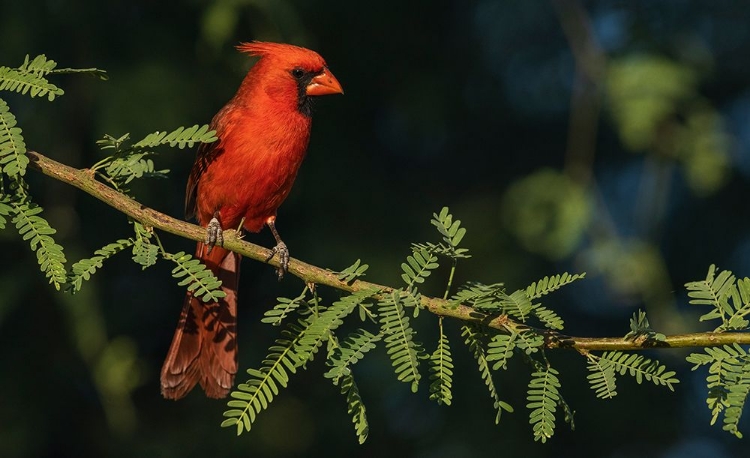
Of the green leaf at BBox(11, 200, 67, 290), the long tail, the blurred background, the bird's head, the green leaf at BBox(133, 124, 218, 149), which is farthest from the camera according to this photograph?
the blurred background

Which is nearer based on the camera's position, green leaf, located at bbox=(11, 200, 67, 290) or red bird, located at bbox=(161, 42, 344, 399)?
green leaf, located at bbox=(11, 200, 67, 290)

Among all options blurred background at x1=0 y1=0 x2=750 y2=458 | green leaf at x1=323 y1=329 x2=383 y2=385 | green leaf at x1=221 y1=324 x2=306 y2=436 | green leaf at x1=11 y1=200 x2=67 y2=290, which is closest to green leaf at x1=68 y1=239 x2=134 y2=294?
green leaf at x1=11 y1=200 x2=67 y2=290

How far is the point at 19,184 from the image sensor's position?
192cm

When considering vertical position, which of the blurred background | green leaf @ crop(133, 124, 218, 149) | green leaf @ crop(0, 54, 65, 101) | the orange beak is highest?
green leaf @ crop(0, 54, 65, 101)

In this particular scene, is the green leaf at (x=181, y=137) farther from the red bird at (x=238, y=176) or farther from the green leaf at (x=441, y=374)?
the red bird at (x=238, y=176)

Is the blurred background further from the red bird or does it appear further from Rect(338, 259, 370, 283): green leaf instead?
Rect(338, 259, 370, 283): green leaf

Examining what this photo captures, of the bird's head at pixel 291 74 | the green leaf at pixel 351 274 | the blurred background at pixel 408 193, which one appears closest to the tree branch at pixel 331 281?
the green leaf at pixel 351 274

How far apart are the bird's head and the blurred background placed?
2.23ft

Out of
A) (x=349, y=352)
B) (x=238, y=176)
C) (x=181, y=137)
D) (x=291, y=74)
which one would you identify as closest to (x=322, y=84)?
(x=291, y=74)

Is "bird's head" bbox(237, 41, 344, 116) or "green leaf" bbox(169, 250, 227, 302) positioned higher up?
"bird's head" bbox(237, 41, 344, 116)

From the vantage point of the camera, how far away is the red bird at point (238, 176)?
2.80 meters

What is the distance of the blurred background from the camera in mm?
4160

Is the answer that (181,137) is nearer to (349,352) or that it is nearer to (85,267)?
(85,267)

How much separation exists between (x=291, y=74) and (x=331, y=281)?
147 centimetres
